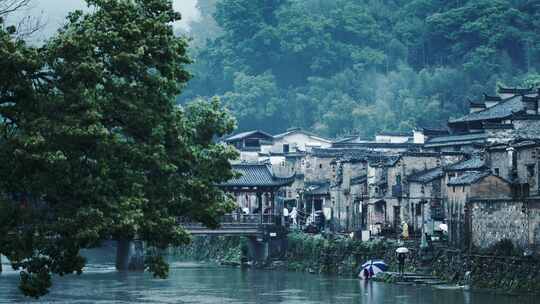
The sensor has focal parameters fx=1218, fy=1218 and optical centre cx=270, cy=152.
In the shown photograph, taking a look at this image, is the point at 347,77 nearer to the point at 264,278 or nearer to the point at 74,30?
the point at 264,278

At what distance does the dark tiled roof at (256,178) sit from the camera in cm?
8269

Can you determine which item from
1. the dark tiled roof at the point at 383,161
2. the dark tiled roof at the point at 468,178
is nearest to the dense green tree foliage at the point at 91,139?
the dark tiled roof at the point at 468,178

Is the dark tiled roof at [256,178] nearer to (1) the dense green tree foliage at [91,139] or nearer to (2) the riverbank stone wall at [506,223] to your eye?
(2) the riverbank stone wall at [506,223]

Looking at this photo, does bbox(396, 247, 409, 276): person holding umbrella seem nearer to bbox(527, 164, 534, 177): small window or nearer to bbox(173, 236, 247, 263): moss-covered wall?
bbox(527, 164, 534, 177): small window

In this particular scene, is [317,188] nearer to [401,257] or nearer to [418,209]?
[418,209]

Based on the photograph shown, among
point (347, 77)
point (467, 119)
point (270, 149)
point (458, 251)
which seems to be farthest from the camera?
point (347, 77)

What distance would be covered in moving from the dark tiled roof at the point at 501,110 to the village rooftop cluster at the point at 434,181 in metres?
0.13

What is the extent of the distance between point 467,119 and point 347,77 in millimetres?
68211

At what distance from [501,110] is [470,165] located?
16786 mm

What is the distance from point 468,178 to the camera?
65.2 meters

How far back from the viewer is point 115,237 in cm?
3516

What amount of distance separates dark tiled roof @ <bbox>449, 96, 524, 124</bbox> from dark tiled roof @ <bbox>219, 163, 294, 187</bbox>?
14623 mm

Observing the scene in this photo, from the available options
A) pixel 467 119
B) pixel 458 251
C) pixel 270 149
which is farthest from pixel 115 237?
pixel 270 149

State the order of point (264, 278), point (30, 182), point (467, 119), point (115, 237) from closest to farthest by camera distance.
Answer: point (30, 182) < point (115, 237) < point (264, 278) < point (467, 119)
